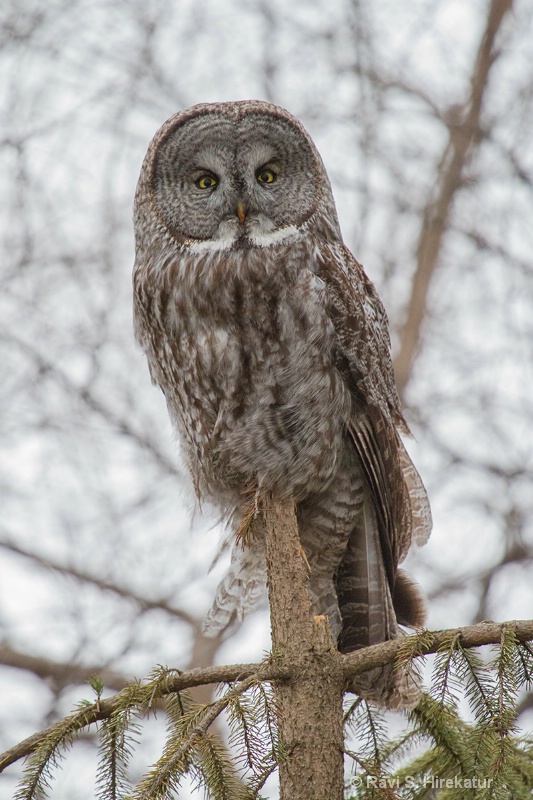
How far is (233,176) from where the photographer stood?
3.47 metres

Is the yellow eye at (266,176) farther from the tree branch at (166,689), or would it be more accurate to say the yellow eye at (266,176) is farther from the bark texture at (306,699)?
the tree branch at (166,689)

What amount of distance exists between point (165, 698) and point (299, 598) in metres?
0.44

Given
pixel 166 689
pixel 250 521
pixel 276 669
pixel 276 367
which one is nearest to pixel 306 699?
pixel 276 669

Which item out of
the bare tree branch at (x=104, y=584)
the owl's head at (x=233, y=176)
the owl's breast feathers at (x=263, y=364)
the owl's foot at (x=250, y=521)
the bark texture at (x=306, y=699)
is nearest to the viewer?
the bark texture at (x=306, y=699)

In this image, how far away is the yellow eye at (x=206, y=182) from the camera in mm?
3557

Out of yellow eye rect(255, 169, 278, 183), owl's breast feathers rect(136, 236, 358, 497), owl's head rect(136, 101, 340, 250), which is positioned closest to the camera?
owl's breast feathers rect(136, 236, 358, 497)

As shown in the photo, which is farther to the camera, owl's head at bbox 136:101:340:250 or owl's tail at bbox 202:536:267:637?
owl's tail at bbox 202:536:267:637

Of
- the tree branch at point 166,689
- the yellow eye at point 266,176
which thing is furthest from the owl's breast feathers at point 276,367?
the tree branch at point 166,689

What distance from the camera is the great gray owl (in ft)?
10.1

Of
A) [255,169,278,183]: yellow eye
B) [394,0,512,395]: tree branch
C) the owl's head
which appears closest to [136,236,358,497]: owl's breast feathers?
the owl's head

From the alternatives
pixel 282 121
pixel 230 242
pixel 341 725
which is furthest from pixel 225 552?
pixel 282 121

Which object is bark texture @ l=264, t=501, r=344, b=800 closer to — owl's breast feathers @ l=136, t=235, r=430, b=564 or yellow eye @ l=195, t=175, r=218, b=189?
owl's breast feathers @ l=136, t=235, r=430, b=564

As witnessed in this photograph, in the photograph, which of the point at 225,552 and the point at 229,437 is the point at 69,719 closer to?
the point at 229,437

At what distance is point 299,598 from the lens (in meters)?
2.47
